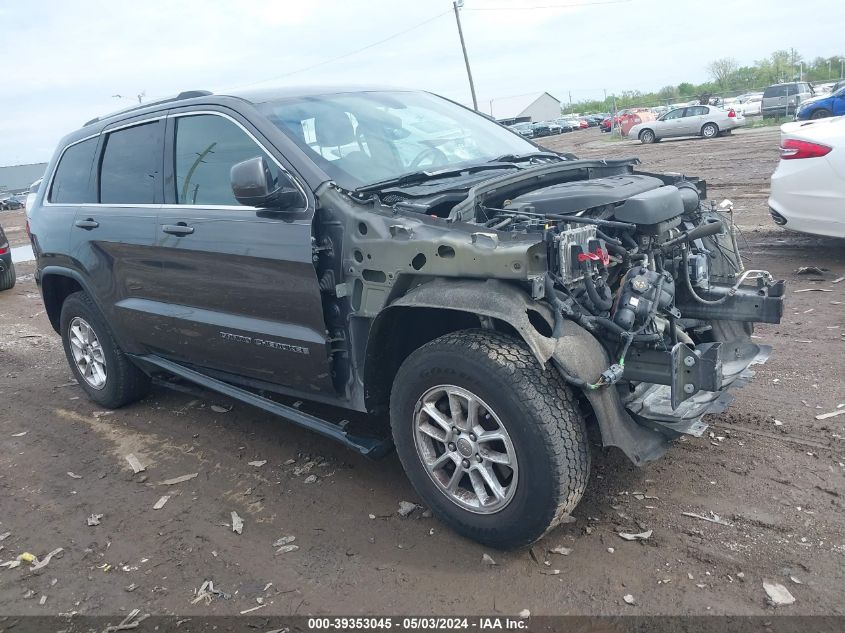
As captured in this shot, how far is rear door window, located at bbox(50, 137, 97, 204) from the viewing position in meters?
5.34

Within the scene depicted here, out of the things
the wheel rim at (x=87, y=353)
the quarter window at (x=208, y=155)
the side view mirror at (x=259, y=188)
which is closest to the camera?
the side view mirror at (x=259, y=188)

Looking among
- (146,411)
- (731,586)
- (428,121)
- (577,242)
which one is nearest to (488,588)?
(731,586)

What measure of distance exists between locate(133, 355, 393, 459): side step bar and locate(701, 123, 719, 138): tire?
28454 millimetres

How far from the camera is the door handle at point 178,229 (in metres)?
4.24

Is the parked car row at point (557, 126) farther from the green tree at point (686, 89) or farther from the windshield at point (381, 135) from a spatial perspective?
the windshield at point (381, 135)

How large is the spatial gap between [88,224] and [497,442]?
11.3 ft

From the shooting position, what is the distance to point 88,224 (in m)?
5.12

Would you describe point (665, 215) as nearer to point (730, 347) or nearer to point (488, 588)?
point (730, 347)

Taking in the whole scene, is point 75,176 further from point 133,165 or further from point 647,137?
point 647,137

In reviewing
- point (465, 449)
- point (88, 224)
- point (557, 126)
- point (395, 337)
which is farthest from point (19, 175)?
point (465, 449)

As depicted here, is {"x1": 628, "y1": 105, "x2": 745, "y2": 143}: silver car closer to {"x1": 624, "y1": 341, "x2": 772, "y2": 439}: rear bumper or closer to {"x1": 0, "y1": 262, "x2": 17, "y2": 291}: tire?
{"x1": 0, "y1": 262, "x2": 17, "y2": 291}: tire

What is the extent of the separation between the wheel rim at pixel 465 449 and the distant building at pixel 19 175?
82.1 metres

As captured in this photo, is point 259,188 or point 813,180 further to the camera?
point 813,180

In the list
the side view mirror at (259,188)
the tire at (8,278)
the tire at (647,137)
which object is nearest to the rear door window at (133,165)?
the side view mirror at (259,188)
